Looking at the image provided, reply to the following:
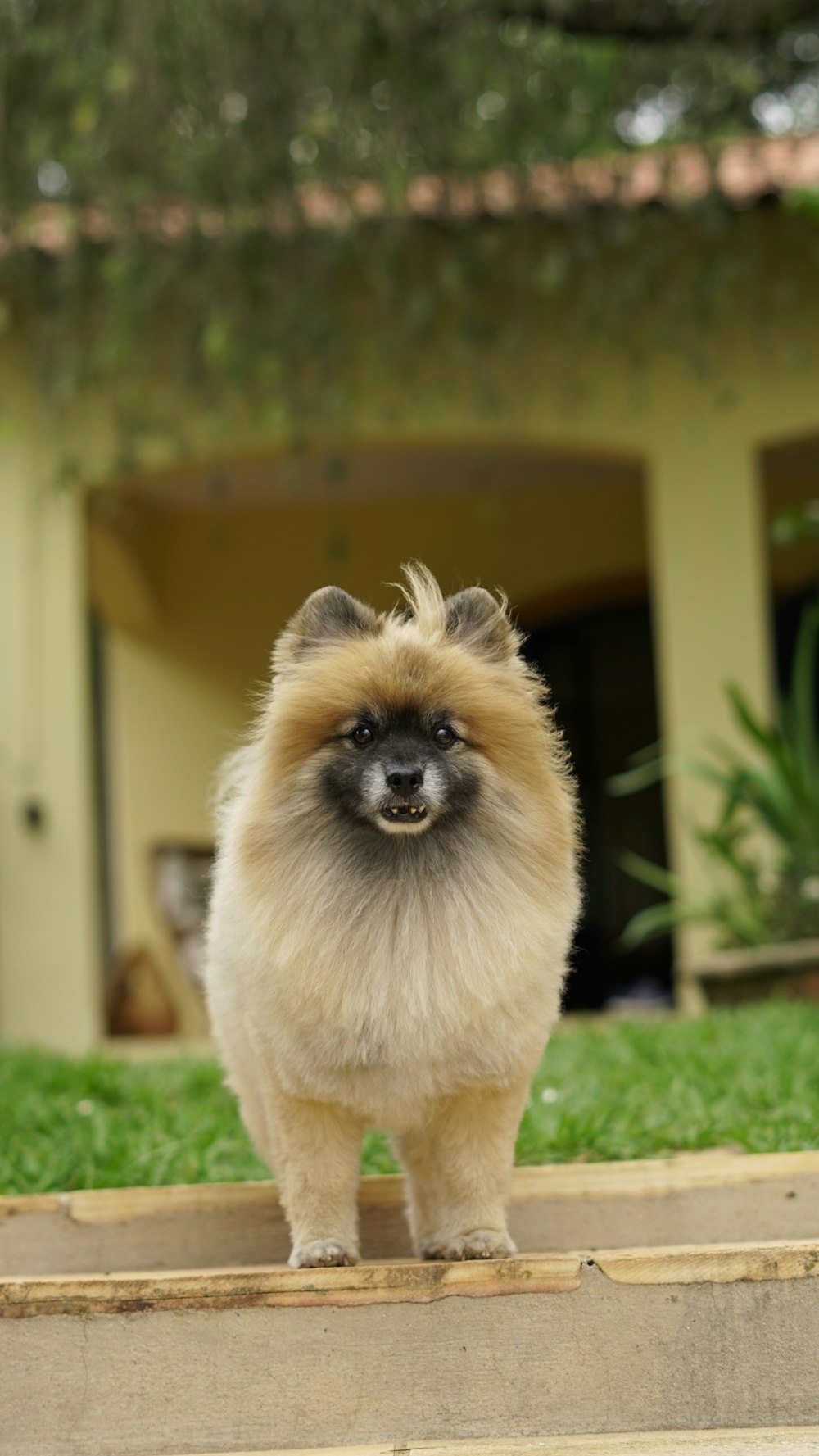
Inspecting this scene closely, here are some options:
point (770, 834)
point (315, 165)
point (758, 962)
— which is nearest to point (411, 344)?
point (315, 165)

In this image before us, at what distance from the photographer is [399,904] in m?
2.76

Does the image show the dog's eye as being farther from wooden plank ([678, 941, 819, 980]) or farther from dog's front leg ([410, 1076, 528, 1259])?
wooden plank ([678, 941, 819, 980])

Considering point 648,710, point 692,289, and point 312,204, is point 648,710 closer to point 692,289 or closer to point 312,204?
point 692,289

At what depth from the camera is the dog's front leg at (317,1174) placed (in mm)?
2811

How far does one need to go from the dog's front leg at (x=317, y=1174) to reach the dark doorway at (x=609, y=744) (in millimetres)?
9471

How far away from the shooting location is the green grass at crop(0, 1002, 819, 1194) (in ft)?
12.2

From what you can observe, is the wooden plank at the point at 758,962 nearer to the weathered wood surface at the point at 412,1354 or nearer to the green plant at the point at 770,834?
the green plant at the point at 770,834

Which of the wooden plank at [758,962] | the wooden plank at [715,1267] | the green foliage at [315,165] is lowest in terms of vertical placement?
the wooden plank at [715,1267]

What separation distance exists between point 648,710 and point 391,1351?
10.1m

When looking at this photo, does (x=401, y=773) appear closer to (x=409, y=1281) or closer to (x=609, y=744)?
(x=409, y=1281)

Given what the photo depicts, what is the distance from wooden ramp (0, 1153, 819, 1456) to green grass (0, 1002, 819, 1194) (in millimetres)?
1072

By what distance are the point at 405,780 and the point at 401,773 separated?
0.04 ft

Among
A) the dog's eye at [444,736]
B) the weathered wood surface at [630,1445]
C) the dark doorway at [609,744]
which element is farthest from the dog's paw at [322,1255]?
the dark doorway at [609,744]

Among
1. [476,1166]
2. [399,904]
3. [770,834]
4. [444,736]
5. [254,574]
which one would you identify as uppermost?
[254,574]
